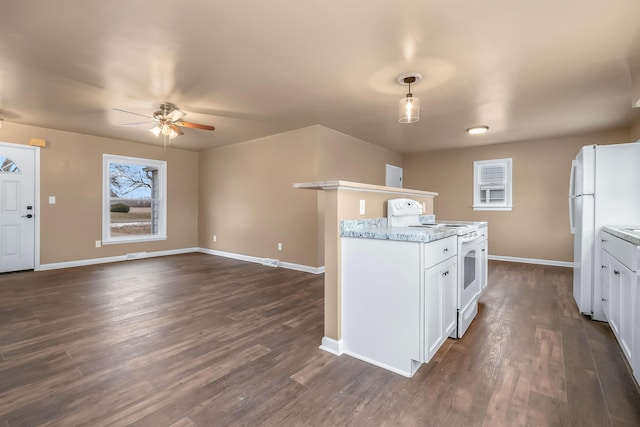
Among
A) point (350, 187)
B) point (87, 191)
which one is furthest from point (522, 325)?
point (87, 191)

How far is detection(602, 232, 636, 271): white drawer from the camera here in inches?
75.6

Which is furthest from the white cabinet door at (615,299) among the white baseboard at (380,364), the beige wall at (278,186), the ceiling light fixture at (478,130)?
the beige wall at (278,186)

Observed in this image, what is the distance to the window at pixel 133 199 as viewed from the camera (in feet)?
18.6

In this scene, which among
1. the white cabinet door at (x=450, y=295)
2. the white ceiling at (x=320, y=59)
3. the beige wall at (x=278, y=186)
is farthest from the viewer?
the beige wall at (x=278, y=186)

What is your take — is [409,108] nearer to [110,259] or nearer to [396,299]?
[396,299]

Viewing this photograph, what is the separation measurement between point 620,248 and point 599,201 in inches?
34.4

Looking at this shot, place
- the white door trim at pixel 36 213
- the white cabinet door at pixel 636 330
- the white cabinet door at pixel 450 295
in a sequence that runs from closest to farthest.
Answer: the white cabinet door at pixel 636 330 → the white cabinet door at pixel 450 295 → the white door trim at pixel 36 213

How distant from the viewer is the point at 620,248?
2.17 metres

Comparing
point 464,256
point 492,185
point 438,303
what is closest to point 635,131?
point 492,185

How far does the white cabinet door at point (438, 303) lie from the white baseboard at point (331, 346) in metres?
0.61

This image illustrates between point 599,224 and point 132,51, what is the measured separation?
4340 mm

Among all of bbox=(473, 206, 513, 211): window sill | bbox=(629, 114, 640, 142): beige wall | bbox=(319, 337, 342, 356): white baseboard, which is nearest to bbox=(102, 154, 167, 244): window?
bbox=(319, 337, 342, 356): white baseboard

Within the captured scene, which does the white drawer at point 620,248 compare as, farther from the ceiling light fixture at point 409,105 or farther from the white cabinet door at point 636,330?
the ceiling light fixture at point 409,105

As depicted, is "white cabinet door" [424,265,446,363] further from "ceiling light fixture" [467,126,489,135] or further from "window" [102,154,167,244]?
"window" [102,154,167,244]
